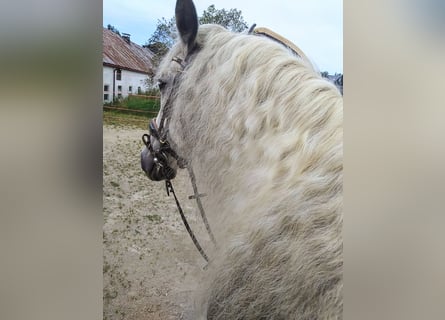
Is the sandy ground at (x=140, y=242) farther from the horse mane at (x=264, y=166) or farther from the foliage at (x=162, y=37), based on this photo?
the foliage at (x=162, y=37)

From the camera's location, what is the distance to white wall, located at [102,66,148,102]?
7.03ft

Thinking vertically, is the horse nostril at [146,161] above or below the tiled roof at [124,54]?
below

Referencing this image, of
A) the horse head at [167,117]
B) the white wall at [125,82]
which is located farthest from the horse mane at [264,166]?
the white wall at [125,82]

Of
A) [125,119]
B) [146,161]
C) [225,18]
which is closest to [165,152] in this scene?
[146,161]

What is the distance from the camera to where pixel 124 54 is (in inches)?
85.4

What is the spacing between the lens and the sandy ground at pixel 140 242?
7.10 feet

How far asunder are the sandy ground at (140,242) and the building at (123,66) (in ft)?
0.62

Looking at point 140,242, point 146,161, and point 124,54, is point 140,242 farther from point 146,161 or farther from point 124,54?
point 124,54

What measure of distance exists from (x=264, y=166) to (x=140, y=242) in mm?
743

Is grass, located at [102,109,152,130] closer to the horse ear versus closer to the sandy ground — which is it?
the sandy ground

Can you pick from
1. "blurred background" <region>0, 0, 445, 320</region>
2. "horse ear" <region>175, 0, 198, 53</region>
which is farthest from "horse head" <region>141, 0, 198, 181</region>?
"blurred background" <region>0, 0, 445, 320</region>

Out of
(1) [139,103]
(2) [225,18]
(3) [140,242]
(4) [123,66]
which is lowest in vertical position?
(3) [140,242]
